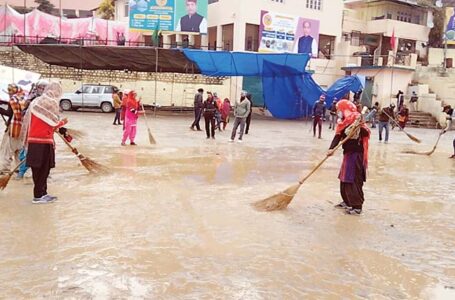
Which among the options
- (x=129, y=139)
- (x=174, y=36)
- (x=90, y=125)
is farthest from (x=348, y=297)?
(x=174, y=36)

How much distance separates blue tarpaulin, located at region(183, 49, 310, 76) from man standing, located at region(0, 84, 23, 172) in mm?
13265

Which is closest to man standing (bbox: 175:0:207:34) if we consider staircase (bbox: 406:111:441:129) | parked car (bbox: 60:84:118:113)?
parked car (bbox: 60:84:118:113)

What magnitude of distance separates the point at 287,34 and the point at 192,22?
5235 mm

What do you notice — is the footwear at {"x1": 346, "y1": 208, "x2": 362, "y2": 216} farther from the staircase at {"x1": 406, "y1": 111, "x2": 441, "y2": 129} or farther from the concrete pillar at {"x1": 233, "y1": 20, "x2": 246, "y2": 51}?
the concrete pillar at {"x1": 233, "y1": 20, "x2": 246, "y2": 51}

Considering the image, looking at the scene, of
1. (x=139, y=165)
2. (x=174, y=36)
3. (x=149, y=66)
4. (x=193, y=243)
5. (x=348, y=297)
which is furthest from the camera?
(x=174, y=36)

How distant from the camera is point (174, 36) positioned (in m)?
31.8

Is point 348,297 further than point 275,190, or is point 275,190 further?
point 275,190

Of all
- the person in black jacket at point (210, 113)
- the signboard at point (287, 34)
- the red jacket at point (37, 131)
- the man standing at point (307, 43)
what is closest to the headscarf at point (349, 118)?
the red jacket at point (37, 131)

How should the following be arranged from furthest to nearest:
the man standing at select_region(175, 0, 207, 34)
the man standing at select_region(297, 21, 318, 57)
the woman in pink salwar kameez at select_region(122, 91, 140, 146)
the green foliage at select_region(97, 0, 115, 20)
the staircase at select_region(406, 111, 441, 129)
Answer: the green foliage at select_region(97, 0, 115, 20)
the man standing at select_region(297, 21, 318, 57)
the man standing at select_region(175, 0, 207, 34)
the staircase at select_region(406, 111, 441, 129)
the woman in pink salwar kameez at select_region(122, 91, 140, 146)

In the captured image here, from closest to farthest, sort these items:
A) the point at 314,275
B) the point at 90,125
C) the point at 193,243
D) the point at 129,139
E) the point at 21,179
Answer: the point at 314,275 < the point at 193,243 < the point at 21,179 < the point at 129,139 < the point at 90,125

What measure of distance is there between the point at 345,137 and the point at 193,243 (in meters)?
2.51

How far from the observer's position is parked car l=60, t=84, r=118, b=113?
74.7ft

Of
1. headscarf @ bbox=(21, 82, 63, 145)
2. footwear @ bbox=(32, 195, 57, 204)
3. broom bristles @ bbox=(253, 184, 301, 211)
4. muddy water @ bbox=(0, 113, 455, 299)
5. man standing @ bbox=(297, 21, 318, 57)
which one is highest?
man standing @ bbox=(297, 21, 318, 57)

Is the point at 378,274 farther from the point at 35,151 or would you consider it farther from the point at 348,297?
the point at 35,151
